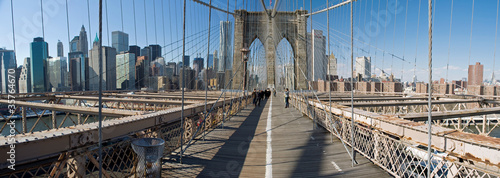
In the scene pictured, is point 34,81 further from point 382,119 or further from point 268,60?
point 268,60

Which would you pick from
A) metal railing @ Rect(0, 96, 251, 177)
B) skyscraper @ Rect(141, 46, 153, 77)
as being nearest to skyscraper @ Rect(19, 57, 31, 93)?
metal railing @ Rect(0, 96, 251, 177)

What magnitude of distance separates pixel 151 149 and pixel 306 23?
139 ft

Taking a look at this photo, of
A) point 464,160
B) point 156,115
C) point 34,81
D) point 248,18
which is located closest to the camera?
point 464,160

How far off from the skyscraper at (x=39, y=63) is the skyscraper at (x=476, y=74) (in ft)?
77.9

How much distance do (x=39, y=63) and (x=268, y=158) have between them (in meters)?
10.4

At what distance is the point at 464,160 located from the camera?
307 cm

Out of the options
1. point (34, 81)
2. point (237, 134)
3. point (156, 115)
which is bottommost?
point (237, 134)

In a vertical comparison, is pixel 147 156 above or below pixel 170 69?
below

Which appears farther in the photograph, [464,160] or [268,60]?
[268,60]

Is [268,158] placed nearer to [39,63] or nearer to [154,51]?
[39,63]

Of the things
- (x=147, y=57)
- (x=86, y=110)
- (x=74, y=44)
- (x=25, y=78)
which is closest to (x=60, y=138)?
(x=86, y=110)

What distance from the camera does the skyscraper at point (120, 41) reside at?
698 inches

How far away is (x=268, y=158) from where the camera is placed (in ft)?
16.8

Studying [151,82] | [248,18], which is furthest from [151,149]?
[248,18]
